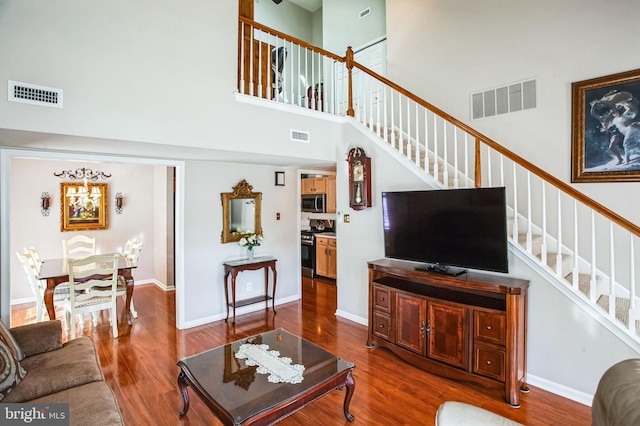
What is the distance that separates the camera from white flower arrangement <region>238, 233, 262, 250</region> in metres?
4.85

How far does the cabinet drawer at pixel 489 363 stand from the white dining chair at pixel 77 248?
5.68 meters

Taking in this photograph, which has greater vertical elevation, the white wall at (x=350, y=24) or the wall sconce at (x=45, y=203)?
the white wall at (x=350, y=24)

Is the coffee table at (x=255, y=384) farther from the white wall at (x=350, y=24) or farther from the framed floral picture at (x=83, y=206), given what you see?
the white wall at (x=350, y=24)

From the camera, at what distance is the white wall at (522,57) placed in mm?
3381

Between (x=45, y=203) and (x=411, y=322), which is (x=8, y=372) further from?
(x=45, y=203)

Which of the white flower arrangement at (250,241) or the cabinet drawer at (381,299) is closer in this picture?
the cabinet drawer at (381,299)

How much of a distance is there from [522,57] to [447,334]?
3.43 m

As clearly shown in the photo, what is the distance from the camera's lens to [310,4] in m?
7.36

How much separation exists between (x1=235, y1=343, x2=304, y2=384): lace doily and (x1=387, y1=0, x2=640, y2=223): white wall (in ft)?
11.5

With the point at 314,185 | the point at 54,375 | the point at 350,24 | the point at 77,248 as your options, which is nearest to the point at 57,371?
the point at 54,375

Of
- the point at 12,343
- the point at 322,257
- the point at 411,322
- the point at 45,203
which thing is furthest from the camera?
the point at 322,257

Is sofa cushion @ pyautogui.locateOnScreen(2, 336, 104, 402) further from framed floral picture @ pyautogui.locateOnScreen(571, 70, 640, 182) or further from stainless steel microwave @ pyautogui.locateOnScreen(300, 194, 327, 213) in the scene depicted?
stainless steel microwave @ pyautogui.locateOnScreen(300, 194, 327, 213)

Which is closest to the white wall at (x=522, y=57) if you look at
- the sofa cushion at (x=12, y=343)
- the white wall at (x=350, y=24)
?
the white wall at (x=350, y=24)

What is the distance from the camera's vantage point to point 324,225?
7.50 meters
